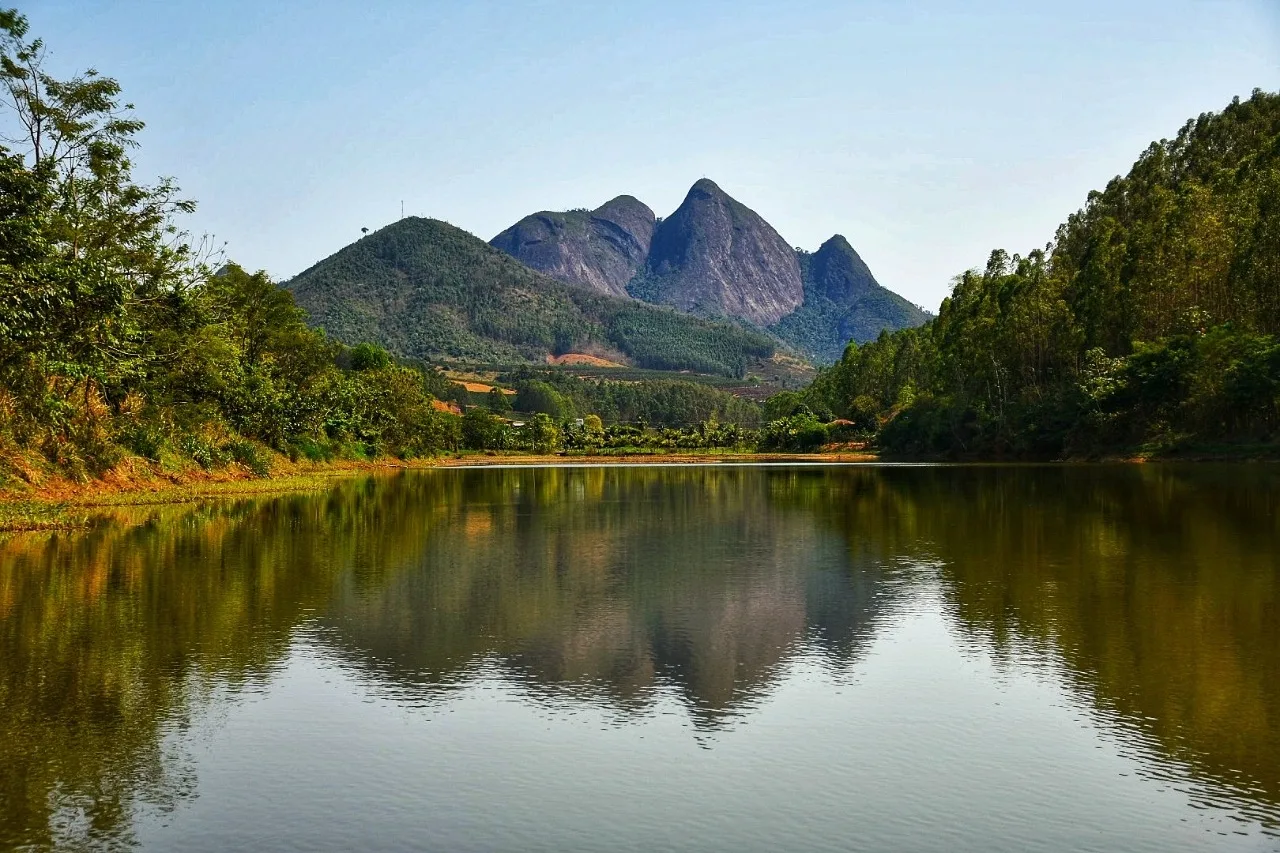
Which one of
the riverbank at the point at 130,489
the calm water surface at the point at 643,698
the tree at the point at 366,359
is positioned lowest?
the calm water surface at the point at 643,698

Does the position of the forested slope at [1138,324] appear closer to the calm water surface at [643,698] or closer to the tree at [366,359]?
the calm water surface at [643,698]

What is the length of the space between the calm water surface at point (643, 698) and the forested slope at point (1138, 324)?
60.5 metres

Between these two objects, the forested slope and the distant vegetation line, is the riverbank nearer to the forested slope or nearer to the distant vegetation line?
the distant vegetation line

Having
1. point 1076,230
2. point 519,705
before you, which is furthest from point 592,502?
point 1076,230

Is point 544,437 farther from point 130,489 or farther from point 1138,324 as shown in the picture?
point 130,489

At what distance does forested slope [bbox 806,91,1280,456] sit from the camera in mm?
79500

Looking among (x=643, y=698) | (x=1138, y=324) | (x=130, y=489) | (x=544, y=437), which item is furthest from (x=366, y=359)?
(x=643, y=698)

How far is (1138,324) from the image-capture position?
310 ft

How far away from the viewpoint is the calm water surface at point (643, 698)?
8.82m

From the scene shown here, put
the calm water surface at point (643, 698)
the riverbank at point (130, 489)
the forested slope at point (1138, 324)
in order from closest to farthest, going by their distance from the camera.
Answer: the calm water surface at point (643, 698), the riverbank at point (130, 489), the forested slope at point (1138, 324)

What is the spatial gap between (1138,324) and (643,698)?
93531 millimetres

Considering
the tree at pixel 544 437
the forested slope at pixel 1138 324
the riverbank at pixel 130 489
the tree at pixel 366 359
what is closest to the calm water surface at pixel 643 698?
the riverbank at pixel 130 489

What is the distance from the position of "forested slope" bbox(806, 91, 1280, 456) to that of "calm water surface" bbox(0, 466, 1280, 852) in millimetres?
60512

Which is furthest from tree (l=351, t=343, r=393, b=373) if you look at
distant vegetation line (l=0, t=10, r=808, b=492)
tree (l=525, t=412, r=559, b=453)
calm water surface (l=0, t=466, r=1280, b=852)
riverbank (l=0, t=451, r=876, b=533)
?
calm water surface (l=0, t=466, r=1280, b=852)
